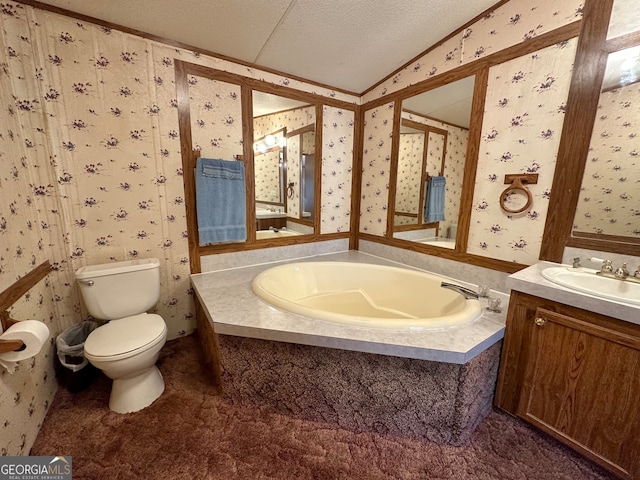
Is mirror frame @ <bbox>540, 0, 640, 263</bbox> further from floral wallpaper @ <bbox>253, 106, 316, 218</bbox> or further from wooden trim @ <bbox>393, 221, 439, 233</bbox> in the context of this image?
floral wallpaper @ <bbox>253, 106, 316, 218</bbox>

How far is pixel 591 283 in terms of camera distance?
1.29 metres

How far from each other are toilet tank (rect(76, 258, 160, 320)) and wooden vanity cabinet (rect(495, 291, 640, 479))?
2.14 m

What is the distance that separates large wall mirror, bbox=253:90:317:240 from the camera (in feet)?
7.07

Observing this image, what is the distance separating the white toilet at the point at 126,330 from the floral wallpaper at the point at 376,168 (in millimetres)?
1900

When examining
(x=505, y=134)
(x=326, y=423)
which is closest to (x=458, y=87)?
(x=505, y=134)

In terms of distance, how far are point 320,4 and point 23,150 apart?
186 cm

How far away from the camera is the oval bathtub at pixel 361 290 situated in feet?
6.08

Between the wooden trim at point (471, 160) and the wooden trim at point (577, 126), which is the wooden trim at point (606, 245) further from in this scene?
the wooden trim at point (471, 160)

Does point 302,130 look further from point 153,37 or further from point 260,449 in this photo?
point 260,449

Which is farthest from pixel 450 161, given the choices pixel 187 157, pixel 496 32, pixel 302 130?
pixel 187 157

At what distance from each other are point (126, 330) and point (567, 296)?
2202 millimetres

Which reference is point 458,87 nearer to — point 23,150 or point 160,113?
point 160,113

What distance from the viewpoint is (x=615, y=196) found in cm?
130

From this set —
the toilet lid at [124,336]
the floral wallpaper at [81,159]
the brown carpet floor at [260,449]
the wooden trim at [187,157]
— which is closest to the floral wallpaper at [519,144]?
the brown carpet floor at [260,449]
